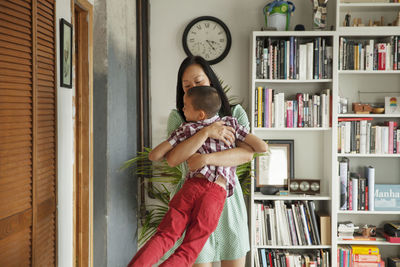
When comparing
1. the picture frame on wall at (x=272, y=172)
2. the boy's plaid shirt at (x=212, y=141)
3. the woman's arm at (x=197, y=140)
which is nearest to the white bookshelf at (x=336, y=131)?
the picture frame on wall at (x=272, y=172)

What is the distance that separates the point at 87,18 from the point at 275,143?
1833 mm

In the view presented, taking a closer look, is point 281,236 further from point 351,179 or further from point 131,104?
point 131,104

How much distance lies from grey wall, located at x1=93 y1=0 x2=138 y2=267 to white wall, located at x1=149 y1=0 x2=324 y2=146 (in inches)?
19.6

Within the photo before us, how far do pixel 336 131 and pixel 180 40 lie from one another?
1471 mm

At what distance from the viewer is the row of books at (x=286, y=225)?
11.3 feet

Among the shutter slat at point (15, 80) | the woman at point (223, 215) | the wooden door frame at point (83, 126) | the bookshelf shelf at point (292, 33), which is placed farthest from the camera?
the bookshelf shelf at point (292, 33)

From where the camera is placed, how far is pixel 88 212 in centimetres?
257

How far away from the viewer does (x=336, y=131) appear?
335 cm

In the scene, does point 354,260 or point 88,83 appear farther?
point 354,260

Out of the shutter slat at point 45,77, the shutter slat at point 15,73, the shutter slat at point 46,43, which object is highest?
the shutter slat at point 46,43

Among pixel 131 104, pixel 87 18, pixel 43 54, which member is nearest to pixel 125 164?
pixel 131 104

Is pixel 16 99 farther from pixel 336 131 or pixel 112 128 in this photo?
pixel 336 131

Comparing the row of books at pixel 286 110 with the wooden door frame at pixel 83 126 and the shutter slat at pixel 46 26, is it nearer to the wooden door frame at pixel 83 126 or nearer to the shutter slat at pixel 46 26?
the wooden door frame at pixel 83 126

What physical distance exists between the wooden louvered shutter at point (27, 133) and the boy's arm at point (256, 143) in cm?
87
